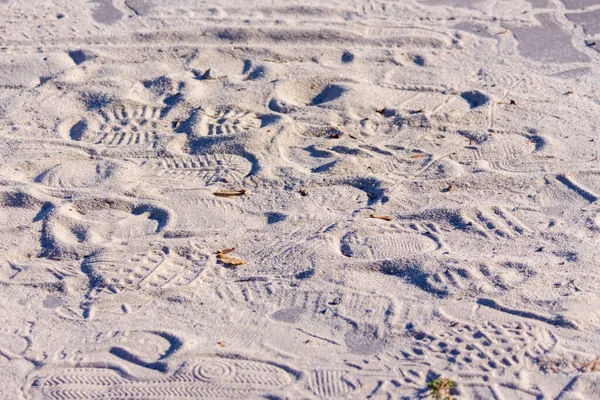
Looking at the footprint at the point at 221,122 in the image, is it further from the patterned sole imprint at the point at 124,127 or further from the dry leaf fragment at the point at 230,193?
the dry leaf fragment at the point at 230,193

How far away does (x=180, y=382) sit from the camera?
95.6 inches

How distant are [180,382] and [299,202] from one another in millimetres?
1255

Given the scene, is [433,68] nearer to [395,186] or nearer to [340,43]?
[340,43]

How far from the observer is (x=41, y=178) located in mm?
3666

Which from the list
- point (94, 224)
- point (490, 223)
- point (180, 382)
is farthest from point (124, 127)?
point (490, 223)

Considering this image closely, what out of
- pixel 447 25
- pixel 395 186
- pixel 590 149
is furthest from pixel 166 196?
pixel 447 25

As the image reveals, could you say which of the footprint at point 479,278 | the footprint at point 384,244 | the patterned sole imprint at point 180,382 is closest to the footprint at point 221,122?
the footprint at point 384,244

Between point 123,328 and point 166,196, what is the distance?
970 millimetres

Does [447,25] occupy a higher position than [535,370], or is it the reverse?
[447,25]

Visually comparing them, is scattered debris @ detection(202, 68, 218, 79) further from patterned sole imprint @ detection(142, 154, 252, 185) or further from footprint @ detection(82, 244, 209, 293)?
footprint @ detection(82, 244, 209, 293)

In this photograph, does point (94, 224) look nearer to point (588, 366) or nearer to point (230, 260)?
point (230, 260)

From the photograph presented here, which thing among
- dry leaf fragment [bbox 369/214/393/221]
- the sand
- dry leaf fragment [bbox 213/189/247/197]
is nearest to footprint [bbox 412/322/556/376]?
the sand

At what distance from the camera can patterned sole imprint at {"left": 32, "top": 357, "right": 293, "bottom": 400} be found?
2389 millimetres

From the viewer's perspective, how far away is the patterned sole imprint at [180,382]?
2.39 metres
